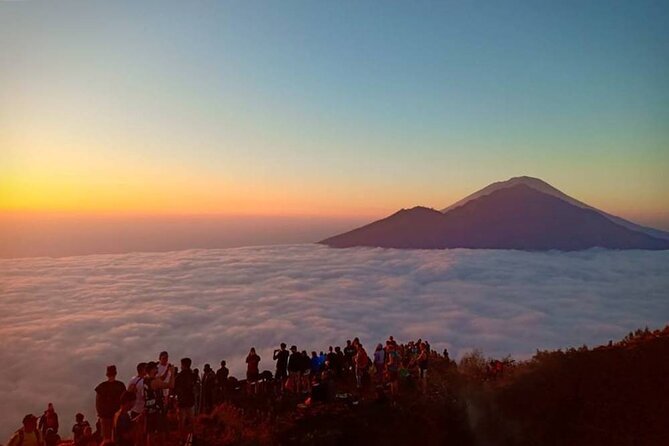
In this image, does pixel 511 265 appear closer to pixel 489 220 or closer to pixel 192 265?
pixel 489 220

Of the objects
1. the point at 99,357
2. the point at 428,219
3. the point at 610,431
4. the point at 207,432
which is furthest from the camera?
the point at 428,219

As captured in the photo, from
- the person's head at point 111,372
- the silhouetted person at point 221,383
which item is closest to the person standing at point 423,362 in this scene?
the silhouetted person at point 221,383

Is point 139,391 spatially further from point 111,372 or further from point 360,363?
point 360,363

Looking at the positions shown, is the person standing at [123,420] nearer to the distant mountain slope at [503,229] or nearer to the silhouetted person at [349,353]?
the silhouetted person at [349,353]

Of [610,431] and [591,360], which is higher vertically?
[591,360]

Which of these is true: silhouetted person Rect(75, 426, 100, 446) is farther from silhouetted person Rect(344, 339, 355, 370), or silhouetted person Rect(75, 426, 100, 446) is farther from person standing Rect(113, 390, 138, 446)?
silhouetted person Rect(344, 339, 355, 370)

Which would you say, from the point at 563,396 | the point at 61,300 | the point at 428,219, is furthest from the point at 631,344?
the point at 428,219
